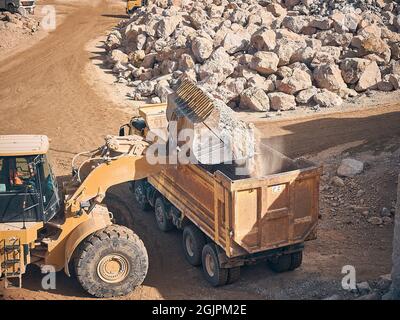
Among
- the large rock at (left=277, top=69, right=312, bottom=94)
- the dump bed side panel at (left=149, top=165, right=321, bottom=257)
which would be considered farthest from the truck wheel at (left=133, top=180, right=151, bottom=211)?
the large rock at (left=277, top=69, right=312, bottom=94)

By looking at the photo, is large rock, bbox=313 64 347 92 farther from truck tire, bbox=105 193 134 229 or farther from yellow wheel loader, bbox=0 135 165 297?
yellow wheel loader, bbox=0 135 165 297

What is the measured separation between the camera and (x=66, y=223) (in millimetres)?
10727

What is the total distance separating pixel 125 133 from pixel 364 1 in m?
13.5

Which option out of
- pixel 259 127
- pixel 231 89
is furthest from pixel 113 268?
pixel 231 89

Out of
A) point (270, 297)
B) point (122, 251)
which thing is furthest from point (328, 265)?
point (122, 251)

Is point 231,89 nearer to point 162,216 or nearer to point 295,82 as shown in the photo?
point 295,82

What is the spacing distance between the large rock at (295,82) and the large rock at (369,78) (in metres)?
1.73

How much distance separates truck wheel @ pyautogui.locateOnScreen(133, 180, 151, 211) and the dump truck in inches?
88.5

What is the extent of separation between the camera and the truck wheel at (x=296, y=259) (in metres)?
11.3

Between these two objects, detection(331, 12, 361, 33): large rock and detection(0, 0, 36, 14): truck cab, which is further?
detection(0, 0, 36, 14): truck cab

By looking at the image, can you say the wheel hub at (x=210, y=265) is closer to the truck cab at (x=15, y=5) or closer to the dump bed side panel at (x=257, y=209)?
the dump bed side panel at (x=257, y=209)

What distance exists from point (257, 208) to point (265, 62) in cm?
1123

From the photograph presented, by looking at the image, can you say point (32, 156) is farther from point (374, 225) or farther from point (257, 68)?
point (257, 68)

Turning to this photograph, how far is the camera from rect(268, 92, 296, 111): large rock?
2023cm
